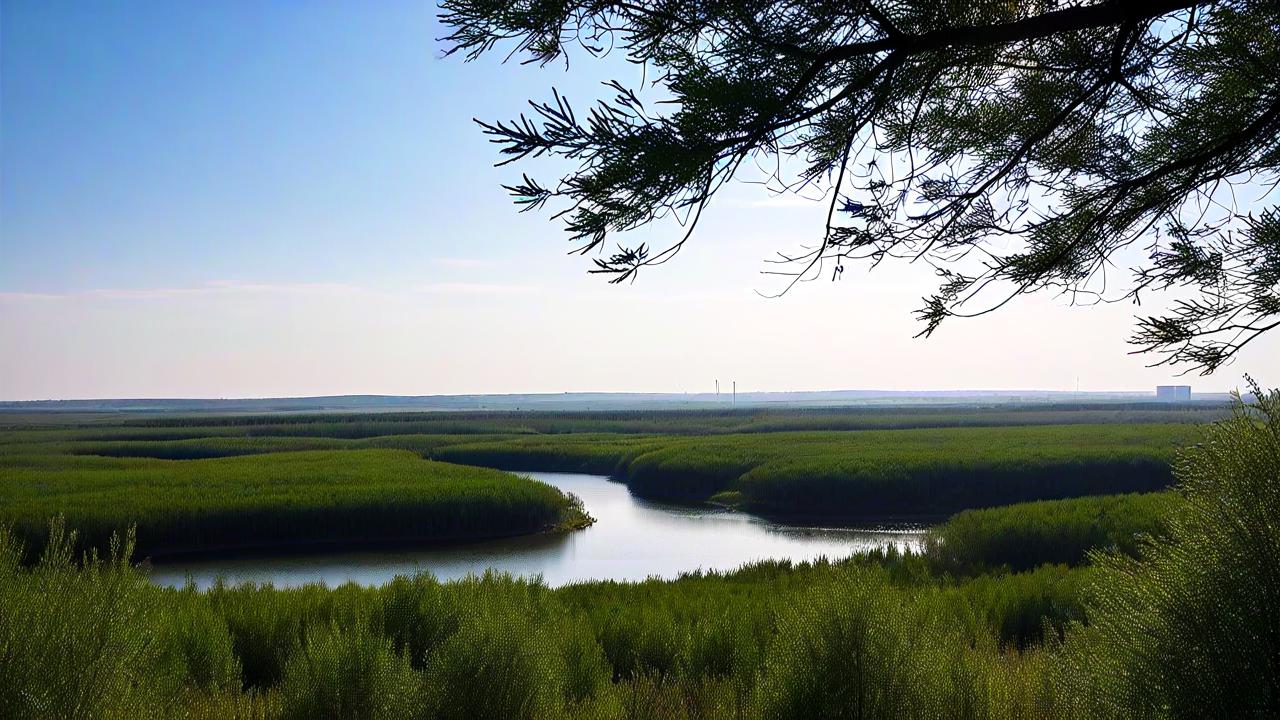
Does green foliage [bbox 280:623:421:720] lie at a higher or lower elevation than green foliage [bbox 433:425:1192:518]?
higher

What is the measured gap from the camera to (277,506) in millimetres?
21406

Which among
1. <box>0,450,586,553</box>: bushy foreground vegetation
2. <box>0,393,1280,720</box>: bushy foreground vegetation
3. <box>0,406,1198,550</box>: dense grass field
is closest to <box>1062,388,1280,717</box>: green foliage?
<box>0,393,1280,720</box>: bushy foreground vegetation

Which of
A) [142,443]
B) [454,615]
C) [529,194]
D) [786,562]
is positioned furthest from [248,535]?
[142,443]

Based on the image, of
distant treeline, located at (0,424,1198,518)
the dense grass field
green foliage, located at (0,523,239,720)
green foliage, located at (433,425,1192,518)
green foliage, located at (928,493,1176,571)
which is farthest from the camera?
distant treeline, located at (0,424,1198,518)

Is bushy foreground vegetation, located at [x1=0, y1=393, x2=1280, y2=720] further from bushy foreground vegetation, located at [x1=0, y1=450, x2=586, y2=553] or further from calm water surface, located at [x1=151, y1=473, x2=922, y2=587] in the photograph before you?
bushy foreground vegetation, located at [x1=0, y1=450, x2=586, y2=553]

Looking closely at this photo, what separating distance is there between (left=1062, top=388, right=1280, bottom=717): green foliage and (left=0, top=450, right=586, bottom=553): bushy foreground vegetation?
1891 cm

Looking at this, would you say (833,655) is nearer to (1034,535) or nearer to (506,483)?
(1034,535)

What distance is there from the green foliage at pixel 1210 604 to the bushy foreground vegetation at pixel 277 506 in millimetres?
18912

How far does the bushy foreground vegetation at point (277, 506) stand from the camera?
19.8 metres

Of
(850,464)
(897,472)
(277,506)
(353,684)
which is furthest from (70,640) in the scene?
(850,464)

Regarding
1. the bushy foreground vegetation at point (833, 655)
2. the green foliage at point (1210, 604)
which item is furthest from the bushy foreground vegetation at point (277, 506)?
the green foliage at point (1210, 604)

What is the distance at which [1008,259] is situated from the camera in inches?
178

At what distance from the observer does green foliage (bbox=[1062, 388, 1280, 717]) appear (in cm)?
324

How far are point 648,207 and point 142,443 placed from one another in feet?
170
